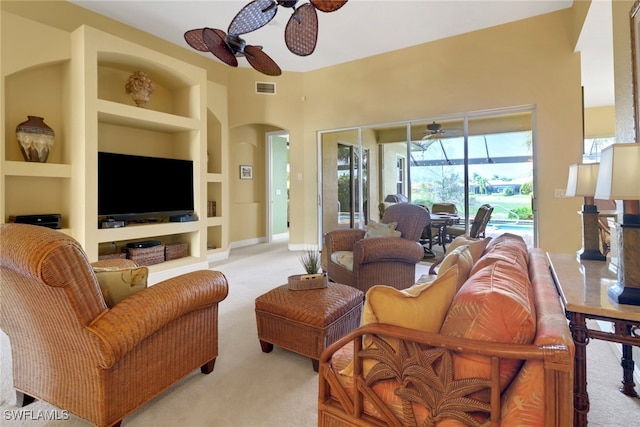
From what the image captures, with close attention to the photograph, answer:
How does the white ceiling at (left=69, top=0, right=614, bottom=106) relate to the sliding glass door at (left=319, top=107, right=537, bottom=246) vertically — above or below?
above

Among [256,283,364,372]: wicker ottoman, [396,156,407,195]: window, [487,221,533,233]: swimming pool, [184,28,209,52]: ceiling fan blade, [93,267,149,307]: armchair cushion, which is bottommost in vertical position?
[256,283,364,372]: wicker ottoman

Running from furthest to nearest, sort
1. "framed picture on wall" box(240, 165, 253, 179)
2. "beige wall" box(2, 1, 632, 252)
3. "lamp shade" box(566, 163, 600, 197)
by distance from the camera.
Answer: "framed picture on wall" box(240, 165, 253, 179) → "beige wall" box(2, 1, 632, 252) → "lamp shade" box(566, 163, 600, 197)

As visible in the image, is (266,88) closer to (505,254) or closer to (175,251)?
(175,251)

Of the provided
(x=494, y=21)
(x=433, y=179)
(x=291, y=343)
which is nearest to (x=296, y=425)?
(x=291, y=343)

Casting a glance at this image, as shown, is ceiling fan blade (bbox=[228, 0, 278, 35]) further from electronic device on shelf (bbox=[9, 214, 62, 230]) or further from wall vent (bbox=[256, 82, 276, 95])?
wall vent (bbox=[256, 82, 276, 95])

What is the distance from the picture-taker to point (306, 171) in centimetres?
621

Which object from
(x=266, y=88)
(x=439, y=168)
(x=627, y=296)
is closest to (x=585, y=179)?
(x=627, y=296)

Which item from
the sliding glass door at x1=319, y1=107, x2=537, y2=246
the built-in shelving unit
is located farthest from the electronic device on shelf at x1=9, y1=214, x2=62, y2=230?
the sliding glass door at x1=319, y1=107, x2=537, y2=246

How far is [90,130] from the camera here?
3.50 metres

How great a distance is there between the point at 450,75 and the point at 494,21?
0.82 metres

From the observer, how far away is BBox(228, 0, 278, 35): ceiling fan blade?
7.50 ft

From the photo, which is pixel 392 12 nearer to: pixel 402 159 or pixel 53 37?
pixel 402 159

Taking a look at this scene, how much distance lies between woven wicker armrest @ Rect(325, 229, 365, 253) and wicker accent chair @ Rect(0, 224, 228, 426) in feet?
6.15

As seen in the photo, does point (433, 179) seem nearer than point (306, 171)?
Yes
